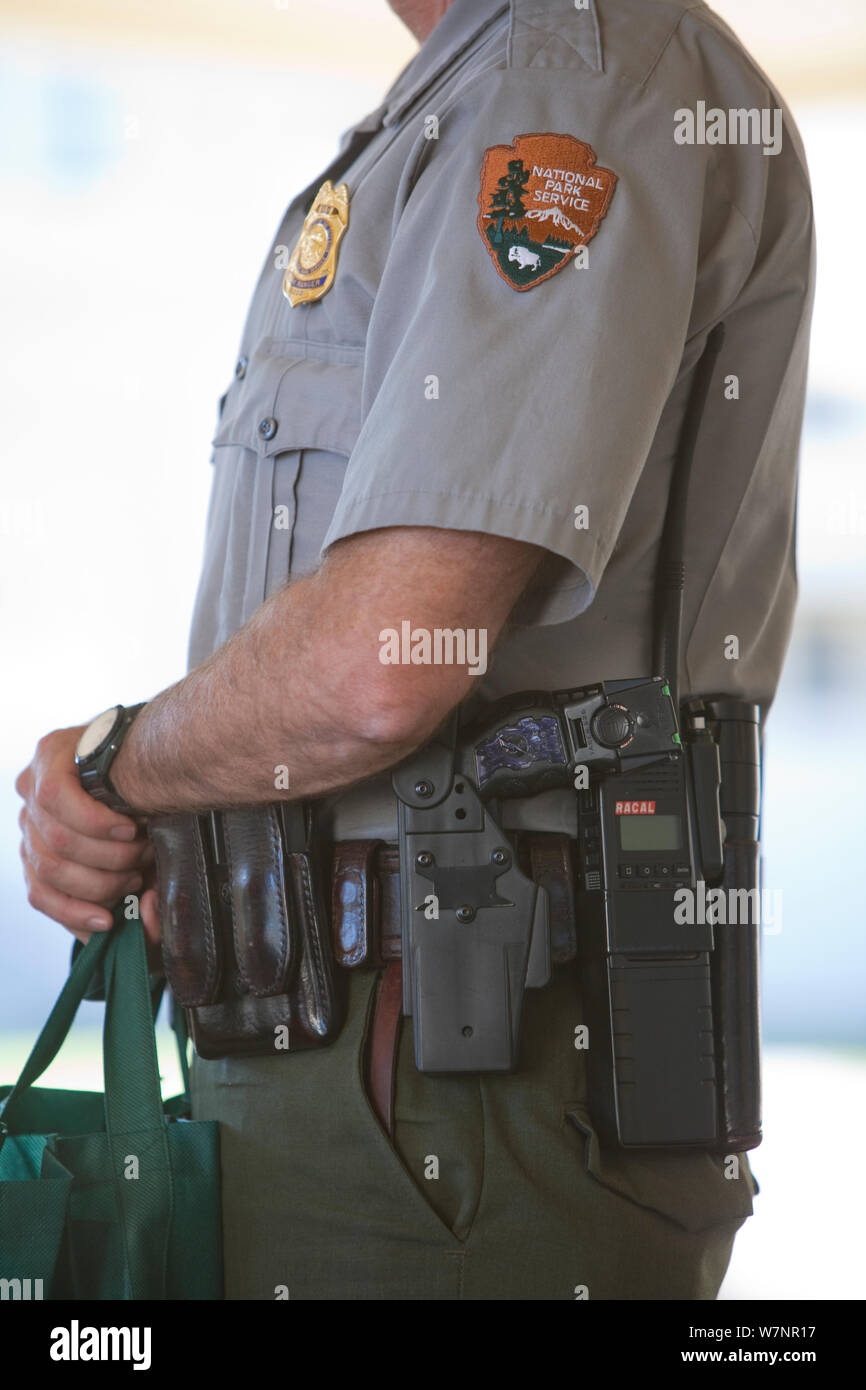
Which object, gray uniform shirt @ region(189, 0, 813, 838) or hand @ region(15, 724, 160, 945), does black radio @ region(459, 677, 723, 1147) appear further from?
hand @ region(15, 724, 160, 945)

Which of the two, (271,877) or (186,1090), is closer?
(271,877)

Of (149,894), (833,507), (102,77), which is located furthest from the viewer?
(833,507)

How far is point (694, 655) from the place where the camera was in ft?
3.05

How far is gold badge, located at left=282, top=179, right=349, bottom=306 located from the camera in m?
0.91

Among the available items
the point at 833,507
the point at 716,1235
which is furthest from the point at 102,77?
the point at 716,1235

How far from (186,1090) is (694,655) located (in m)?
0.60

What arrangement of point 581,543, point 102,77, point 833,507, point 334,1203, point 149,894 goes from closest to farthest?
point 581,543 < point 334,1203 < point 149,894 < point 102,77 < point 833,507

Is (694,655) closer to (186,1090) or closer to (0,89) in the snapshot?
(186,1090)

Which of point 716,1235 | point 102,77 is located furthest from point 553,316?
point 102,77

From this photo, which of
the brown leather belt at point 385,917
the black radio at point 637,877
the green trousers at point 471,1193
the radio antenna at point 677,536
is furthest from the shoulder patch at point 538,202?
the green trousers at point 471,1193

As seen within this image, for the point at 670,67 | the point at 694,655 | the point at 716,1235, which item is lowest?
the point at 716,1235

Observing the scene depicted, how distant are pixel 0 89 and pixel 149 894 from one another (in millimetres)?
2935

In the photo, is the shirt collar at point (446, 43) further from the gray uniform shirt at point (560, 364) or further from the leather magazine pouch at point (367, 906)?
the leather magazine pouch at point (367, 906)

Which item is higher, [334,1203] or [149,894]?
[149,894]
